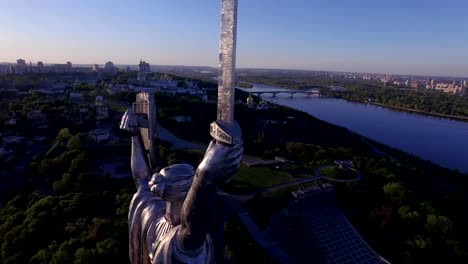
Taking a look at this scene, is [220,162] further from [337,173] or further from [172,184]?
[337,173]

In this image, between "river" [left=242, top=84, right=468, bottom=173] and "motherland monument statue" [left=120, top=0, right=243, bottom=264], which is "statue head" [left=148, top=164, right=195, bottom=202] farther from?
"river" [left=242, top=84, right=468, bottom=173]

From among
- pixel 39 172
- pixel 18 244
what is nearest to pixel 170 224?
pixel 18 244

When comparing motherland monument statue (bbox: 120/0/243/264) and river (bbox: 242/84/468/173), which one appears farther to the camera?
river (bbox: 242/84/468/173)

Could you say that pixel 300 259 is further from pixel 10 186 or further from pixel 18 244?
pixel 10 186

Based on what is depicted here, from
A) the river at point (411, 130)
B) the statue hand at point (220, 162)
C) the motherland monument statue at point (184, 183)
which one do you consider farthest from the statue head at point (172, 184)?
the river at point (411, 130)

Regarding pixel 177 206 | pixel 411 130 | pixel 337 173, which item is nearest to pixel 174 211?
pixel 177 206

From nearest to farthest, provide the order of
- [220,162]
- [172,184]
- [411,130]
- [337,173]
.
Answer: [220,162] < [172,184] < [337,173] < [411,130]

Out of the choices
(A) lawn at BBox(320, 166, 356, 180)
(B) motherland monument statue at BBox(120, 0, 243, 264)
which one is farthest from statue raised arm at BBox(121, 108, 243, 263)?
(A) lawn at BBox(320, 166, 356, 180)
